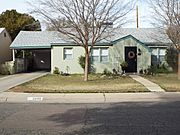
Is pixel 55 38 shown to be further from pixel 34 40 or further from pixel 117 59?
pixel 117 59

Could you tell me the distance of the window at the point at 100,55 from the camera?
3250 cm

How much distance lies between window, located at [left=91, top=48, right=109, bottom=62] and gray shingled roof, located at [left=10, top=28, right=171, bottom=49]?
777 millimetres

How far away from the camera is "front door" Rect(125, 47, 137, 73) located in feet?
107

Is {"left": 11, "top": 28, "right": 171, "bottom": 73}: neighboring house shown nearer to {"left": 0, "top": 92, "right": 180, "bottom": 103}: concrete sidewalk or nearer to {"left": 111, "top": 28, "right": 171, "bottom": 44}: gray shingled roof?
{"left": 111, "top": 28, "right": 171, "bottom": 44}: gray shingled roof

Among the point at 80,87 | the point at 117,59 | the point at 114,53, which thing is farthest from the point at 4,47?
the point at 80,87

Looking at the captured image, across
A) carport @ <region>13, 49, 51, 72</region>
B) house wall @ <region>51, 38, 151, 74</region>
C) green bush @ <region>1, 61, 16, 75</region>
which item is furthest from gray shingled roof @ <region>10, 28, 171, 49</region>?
carport @ <region>13, 49, 51, 72</region>

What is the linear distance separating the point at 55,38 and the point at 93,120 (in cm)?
2605

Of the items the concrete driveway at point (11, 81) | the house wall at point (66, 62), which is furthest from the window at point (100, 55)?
the concrete driveway at point (11, 81)

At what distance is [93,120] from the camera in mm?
9773

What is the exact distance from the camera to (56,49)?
108 ft

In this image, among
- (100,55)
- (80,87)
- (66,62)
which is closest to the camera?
(80,87)

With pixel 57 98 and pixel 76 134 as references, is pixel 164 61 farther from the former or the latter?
pixel 76 134

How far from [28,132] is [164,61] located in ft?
87.3

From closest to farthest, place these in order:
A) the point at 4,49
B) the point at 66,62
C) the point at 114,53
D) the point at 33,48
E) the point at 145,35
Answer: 1. the point at 114,53
2. the point at 66,62
3. the point at 33,48
4. the point at 145,35
5. the point at 4,49
